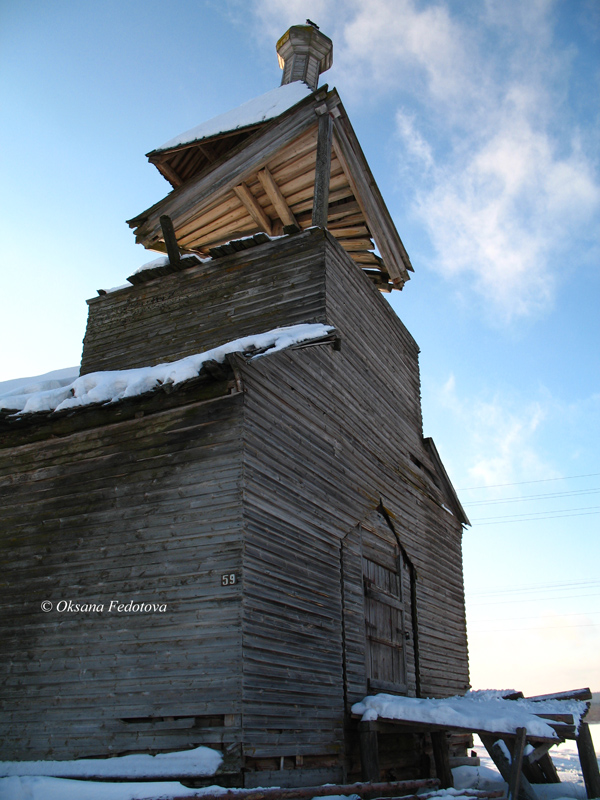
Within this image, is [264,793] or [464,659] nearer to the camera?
[264,793]

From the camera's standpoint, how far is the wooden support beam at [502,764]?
848 cm

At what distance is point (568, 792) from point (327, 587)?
5739 mm

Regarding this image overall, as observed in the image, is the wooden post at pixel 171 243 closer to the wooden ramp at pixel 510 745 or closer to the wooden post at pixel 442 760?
the wooden ramp at pixel 510 745

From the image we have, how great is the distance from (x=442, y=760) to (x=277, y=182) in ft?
40.3

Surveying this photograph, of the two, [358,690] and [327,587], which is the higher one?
[327,587]

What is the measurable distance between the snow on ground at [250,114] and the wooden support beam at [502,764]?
490 inches

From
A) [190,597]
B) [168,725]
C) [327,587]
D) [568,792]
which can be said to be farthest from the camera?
[568,792]

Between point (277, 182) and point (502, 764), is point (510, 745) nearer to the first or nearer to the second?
point (502, 764)

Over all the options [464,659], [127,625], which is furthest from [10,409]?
[464,659]

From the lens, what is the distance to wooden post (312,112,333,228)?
12.5 metres

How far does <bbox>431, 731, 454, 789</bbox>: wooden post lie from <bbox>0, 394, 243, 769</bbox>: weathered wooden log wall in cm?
445

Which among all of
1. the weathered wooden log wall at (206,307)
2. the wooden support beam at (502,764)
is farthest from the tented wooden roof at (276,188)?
the wooden support beam at (502,764)

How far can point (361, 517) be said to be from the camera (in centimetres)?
1123

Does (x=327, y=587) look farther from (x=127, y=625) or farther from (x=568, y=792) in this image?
(x=568, y=792)
